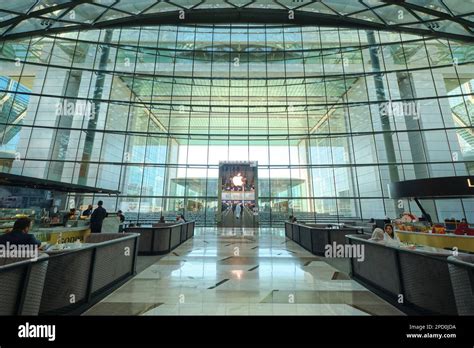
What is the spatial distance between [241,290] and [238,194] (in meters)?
12.6

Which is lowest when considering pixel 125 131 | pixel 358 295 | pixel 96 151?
pixel 358 295

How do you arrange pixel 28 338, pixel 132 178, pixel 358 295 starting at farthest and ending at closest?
pixel 132 178 → pixel 358 295 → pixel 28 338

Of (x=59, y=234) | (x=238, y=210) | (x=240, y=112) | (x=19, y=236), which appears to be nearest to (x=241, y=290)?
(x=19, y=236)

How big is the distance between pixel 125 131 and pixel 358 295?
18.6m

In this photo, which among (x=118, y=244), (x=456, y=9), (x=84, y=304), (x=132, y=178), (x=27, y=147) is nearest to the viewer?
(x=84, y=304)

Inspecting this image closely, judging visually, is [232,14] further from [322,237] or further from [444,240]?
[444,240]

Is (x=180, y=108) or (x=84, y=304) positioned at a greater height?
(x=180, y=108)

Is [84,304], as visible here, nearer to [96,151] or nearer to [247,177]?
[247,177]

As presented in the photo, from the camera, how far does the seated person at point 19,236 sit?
2791mm

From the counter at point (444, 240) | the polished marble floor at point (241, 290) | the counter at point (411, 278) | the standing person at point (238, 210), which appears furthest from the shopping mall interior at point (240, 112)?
the counter at point (411, 278)

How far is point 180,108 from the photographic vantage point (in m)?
18.0

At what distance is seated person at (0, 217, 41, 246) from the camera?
279cm

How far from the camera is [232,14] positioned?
14859 mm

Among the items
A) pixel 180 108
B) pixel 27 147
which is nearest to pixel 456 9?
pixel 180 108
